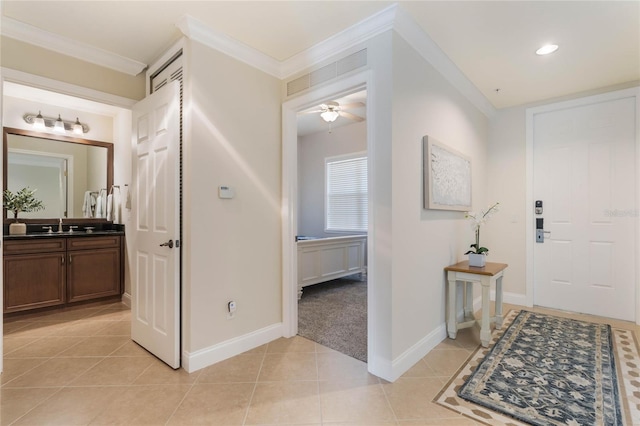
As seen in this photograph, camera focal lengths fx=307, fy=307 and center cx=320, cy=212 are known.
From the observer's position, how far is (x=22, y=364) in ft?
7.76

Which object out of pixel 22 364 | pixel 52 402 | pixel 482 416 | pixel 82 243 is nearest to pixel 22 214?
pixel 82 243

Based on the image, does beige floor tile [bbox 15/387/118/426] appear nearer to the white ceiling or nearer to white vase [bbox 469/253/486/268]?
the white ceiling

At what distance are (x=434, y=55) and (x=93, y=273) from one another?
14.8 ft

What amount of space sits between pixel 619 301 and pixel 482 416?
285cm

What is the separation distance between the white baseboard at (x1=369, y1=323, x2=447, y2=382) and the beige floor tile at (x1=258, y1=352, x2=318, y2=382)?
0.45m

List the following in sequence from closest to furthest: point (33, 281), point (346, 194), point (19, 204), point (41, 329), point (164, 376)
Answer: point (164, 376), point (41, 329), point (33, 281), point (19, 204), point (346, 194)

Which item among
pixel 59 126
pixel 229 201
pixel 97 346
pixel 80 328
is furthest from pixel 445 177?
pixel 59 126

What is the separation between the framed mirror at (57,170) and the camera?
3666mm

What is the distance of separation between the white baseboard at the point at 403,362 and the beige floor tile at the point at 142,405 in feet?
4.27

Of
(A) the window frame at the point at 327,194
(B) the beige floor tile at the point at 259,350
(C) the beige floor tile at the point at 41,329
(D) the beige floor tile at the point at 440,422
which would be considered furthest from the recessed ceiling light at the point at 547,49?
(C) the beige floor tile at the point at 41,329

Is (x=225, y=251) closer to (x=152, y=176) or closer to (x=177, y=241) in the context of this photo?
(x=177, y=241)

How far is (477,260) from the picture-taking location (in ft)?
9.62

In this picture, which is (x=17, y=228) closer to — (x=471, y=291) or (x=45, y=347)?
(x=45, y=347)

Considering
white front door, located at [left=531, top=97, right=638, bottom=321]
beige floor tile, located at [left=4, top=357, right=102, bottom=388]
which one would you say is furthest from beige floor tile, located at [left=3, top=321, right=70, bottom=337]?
Result: white front door, located at [left=531, top=97, right=638, bottom=321]
